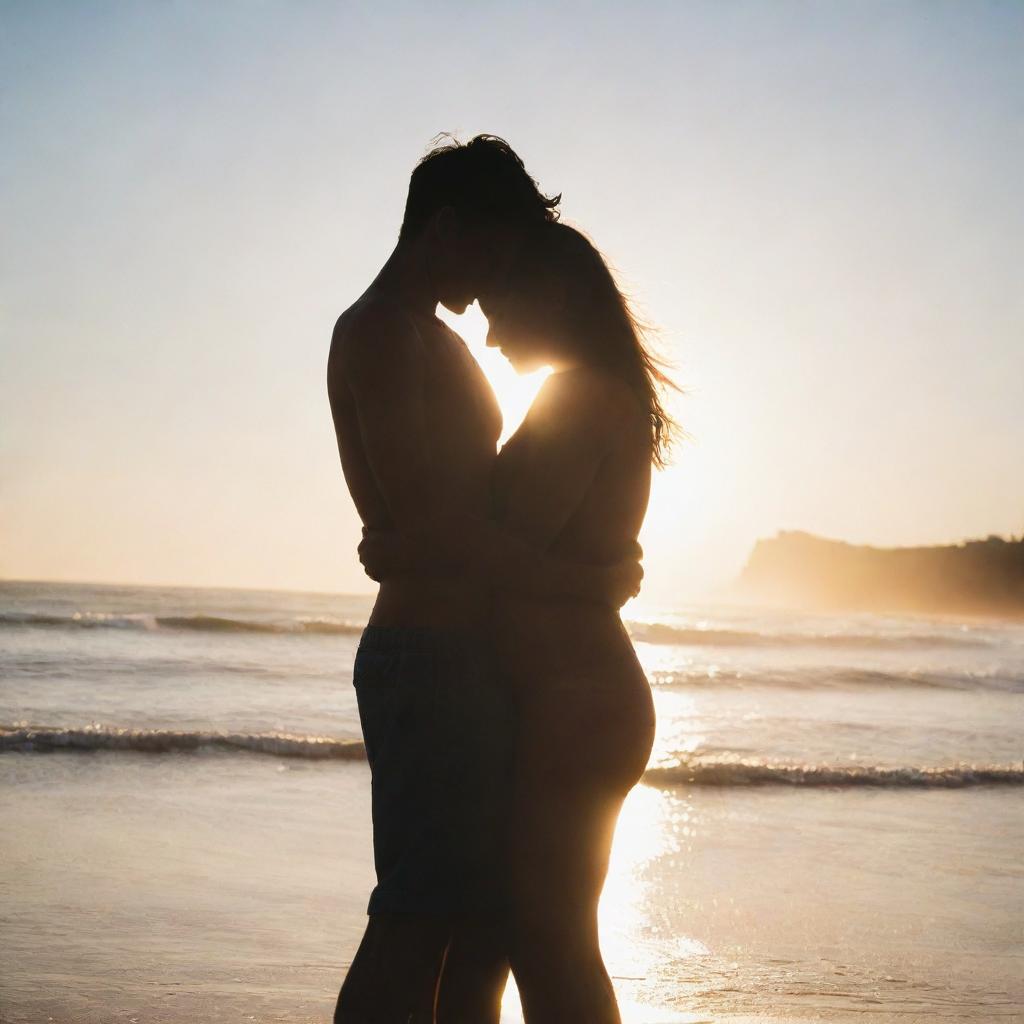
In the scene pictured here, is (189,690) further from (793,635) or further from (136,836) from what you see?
(793,635)

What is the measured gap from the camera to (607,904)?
479 centimetres

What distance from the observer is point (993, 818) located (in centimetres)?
692

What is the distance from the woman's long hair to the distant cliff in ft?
189

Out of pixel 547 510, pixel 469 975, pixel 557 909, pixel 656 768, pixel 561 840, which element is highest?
pixel 547 510

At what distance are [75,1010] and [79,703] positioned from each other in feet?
28.2

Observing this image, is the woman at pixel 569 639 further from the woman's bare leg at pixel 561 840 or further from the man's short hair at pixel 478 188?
the man's short hair at pixel 478 188

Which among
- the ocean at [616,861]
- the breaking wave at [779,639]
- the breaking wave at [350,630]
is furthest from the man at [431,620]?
the breaking wave at [779,639]

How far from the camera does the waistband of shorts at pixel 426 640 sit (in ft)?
6.96

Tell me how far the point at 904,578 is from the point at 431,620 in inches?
2691

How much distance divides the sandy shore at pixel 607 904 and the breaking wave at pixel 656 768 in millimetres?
809

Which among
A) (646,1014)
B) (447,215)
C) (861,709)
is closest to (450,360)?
(447,215)

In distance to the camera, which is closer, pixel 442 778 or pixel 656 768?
pixel 442 778

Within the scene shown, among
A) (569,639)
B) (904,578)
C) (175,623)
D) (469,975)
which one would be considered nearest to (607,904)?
(469,975)

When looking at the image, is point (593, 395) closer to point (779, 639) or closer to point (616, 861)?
point (616, 861)
